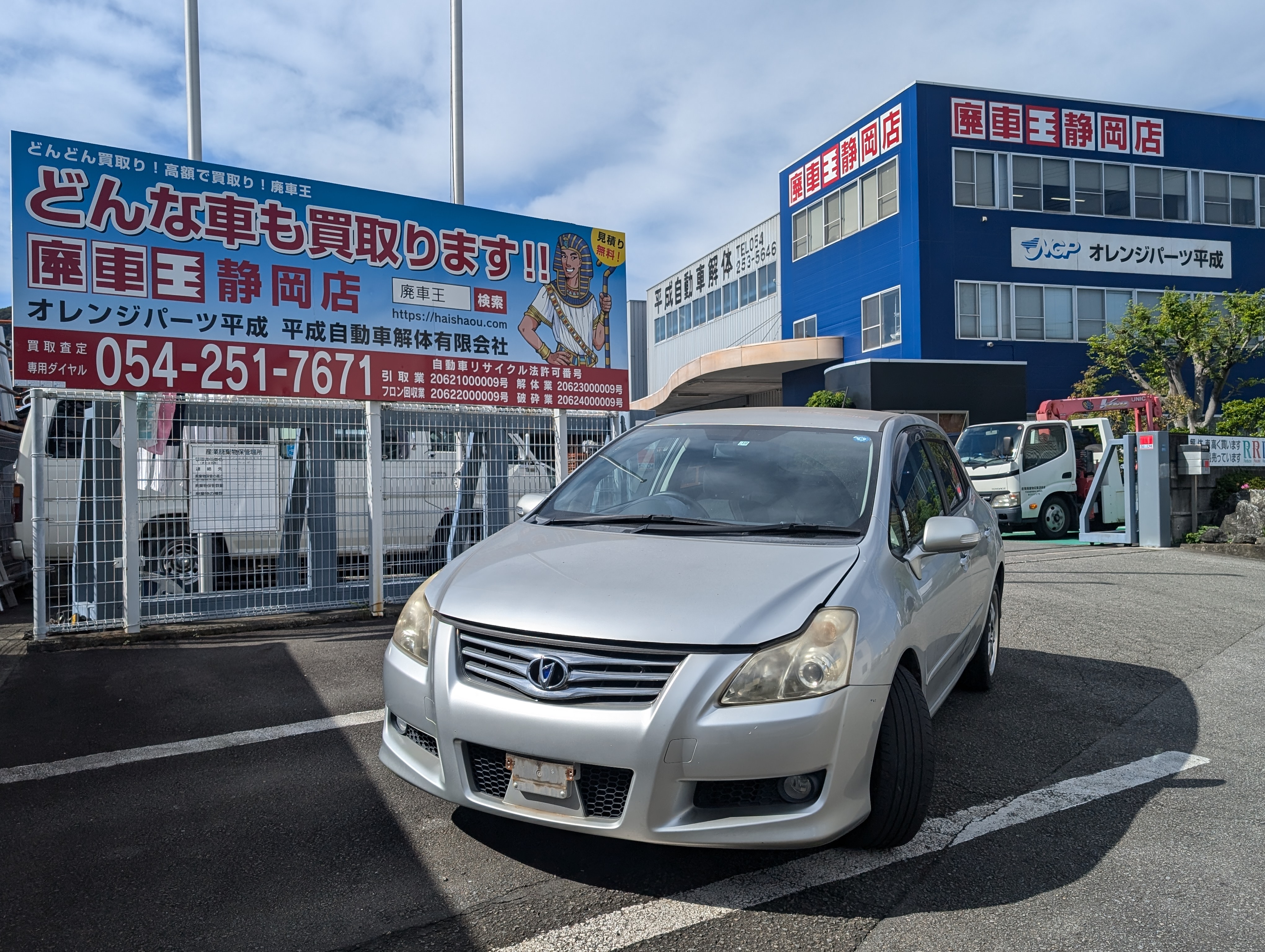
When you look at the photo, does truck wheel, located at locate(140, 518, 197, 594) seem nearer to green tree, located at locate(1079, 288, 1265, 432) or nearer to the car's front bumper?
the car's front bumper

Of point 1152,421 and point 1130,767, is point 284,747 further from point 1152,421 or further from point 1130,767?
point 1152,421

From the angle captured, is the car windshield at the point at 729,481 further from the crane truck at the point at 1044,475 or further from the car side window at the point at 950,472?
the crane truck at the point at 1044,475

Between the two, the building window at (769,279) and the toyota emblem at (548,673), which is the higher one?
the building window at (769,279)

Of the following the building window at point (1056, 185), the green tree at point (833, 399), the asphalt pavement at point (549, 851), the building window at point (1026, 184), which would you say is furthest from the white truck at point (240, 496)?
the building window at point (1056, 185)

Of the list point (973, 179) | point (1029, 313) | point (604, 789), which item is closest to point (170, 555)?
point (604, 789)

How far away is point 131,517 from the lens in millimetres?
6383

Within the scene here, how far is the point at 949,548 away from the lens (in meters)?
A: 3.39

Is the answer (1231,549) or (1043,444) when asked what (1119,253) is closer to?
(1043,444)

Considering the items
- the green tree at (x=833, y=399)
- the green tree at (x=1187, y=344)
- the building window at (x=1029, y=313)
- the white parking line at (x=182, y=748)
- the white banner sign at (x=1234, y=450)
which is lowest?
the white parking line at (x=182, y=748)

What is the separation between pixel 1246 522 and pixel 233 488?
1312 centimetres

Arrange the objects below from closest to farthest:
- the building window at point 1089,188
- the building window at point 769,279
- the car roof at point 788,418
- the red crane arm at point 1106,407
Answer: the car roof at point 788,418 < the red crane arm at point 1106,407 < the building window at point 1089,188 < the building window at point 769,279

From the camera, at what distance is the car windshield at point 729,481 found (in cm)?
352

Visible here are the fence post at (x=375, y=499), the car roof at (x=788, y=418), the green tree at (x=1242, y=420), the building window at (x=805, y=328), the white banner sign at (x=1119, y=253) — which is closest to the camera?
the car roof at (x=788, y=418)

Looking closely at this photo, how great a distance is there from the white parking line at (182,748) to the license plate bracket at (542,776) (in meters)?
2.13
